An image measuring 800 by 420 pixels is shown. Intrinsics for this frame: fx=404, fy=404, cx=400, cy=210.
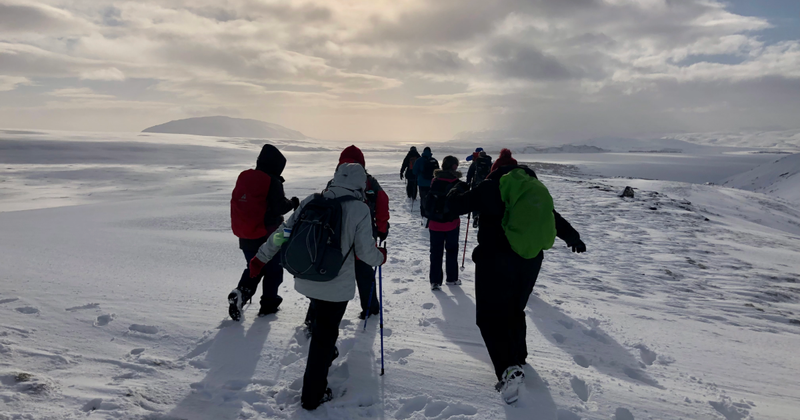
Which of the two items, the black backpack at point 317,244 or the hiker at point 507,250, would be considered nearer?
the black backpack at point 317,244

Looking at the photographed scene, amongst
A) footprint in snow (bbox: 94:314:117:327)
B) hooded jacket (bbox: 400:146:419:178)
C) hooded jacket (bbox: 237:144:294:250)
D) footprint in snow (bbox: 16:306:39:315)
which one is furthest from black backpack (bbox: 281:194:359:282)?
hooded jacket (bbox: 400:146:419:178)

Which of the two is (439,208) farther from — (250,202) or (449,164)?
(449,164)

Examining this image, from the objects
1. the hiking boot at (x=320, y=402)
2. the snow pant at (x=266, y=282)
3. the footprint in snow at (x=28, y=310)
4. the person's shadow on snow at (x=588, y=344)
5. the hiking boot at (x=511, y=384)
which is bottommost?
→ the person's shadow on snow at (x=588, y=344)

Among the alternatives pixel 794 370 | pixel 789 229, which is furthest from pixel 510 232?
pixel 789 229

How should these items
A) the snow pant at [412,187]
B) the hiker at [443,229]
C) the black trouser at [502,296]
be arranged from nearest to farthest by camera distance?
the black trouser at [502,296], the hiker at [443,229], the snow pant at [412,187]

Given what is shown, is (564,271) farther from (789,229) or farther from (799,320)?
(789,229)

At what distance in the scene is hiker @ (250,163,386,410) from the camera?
9.36 feet

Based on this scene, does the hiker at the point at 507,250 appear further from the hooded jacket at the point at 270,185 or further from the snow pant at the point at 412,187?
the snow pant at the point at 412,187

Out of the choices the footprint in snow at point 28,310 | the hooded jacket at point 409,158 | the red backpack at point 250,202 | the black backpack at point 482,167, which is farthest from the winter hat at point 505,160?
the hooded jacket at point 409,158

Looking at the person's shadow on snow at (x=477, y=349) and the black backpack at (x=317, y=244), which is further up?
the black backpack at (x=317, y=244)

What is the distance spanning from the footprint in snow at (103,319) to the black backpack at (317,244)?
103 inches

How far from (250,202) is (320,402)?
86.2 inches

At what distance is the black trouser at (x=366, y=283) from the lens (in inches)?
178

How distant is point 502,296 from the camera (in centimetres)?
325
